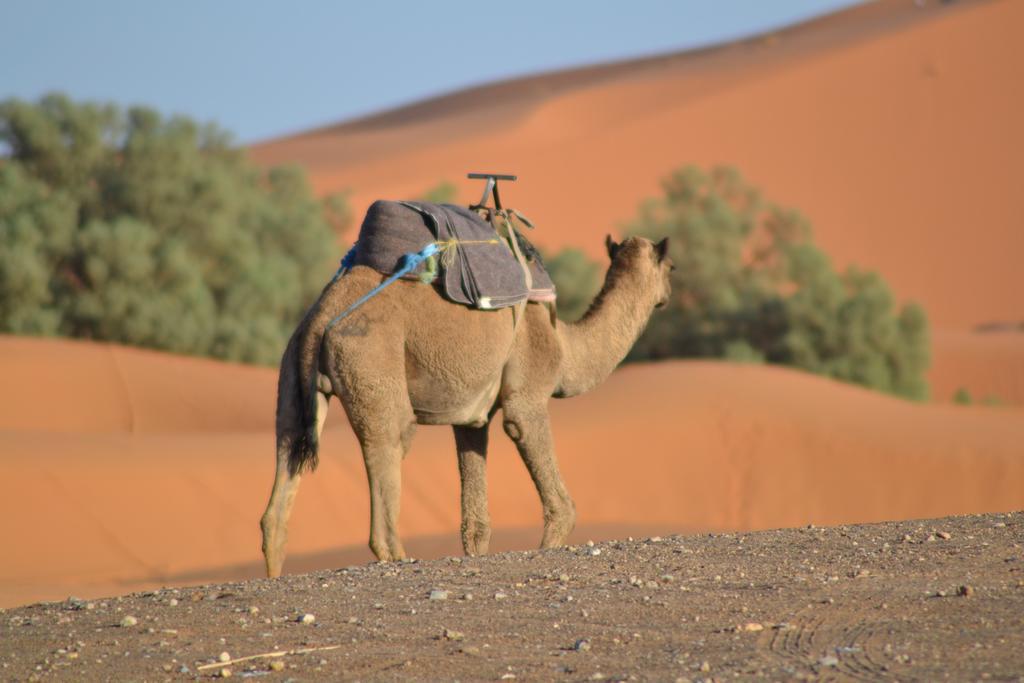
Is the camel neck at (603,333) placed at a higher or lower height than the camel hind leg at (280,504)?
higher

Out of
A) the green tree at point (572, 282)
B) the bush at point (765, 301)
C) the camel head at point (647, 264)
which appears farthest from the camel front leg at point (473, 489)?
the green tree at point (572, 282)

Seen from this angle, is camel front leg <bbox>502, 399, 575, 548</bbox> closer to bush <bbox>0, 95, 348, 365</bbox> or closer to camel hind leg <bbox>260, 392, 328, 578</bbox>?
camel hind leg <bbox>260, 392, 328, 578</bbox>

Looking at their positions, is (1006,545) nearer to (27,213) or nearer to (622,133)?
(27,213)

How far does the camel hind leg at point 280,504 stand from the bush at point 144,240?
66.9 feet

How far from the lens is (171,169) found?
31938 mm

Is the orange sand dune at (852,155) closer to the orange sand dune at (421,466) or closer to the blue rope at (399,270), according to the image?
the orange sand dune at (421,466)

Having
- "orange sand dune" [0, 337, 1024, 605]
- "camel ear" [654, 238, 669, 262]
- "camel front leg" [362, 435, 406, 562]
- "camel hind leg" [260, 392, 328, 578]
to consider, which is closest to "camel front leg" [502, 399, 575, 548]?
"camel front leg" [362, 435, 406, 562]

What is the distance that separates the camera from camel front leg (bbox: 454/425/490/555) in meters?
9.95

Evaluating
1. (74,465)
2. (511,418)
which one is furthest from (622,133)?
(511,418)

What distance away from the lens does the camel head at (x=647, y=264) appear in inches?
429

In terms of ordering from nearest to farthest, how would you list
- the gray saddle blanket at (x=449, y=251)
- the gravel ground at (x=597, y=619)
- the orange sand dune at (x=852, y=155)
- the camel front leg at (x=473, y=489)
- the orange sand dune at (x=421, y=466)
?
the gravel ground at (x=597, y=619) < the gray saddle blanket at (x=449, y=251) < the camel front leg at (x=473, y=489) < the orange sand dune at (x=421, y=466) < the orange sand dune at (x=852, y=155)

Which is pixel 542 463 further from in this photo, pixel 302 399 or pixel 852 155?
pixel 852 155

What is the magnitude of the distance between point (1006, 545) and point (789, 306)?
24.4 meters

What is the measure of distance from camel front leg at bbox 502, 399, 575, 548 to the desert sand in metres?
39.2
